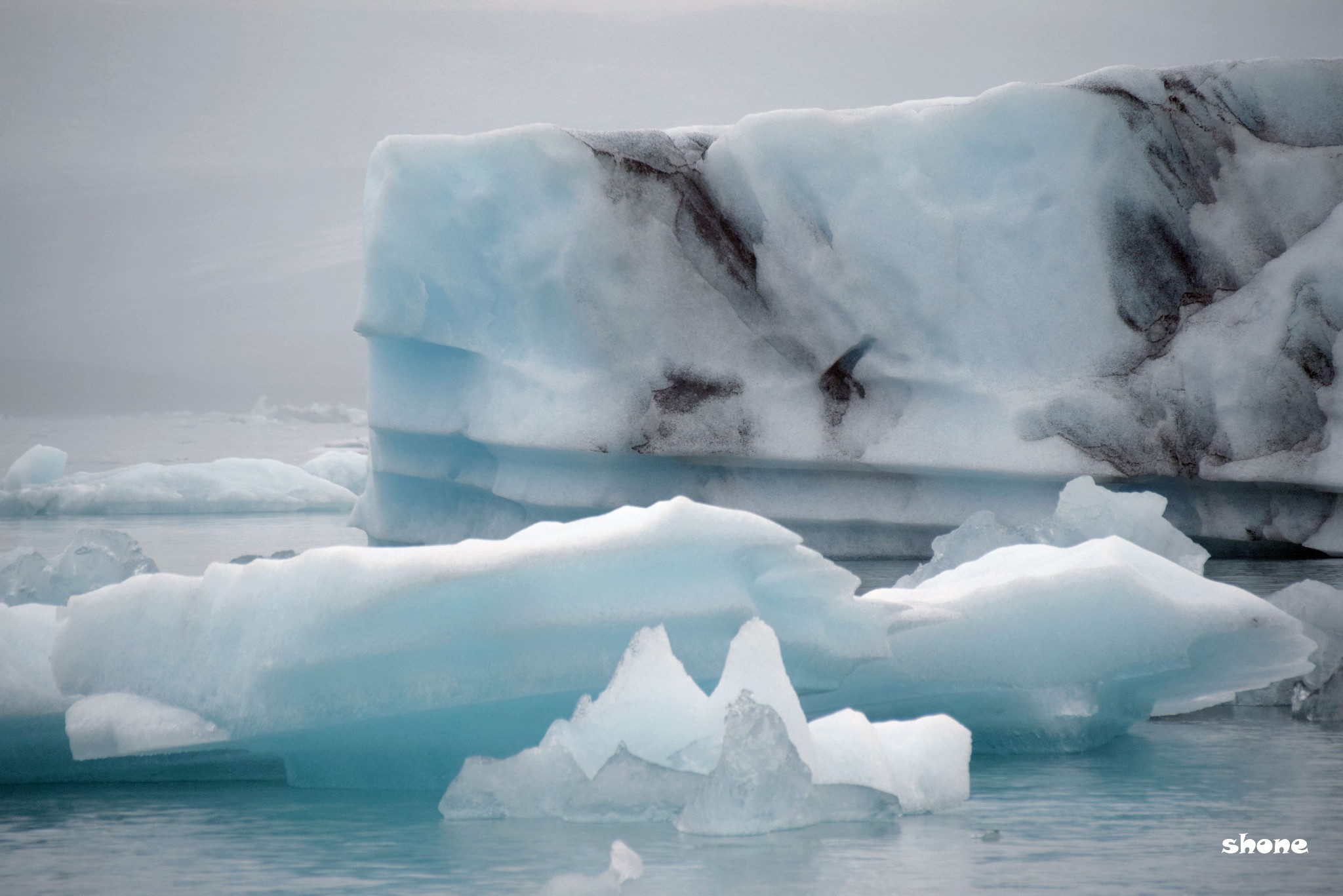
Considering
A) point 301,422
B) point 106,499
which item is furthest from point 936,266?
point 301,422

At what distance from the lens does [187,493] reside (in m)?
10.8

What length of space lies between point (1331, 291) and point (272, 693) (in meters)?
4.59

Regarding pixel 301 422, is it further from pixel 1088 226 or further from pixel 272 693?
pixel 272 693

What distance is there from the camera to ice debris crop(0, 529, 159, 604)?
4.25m

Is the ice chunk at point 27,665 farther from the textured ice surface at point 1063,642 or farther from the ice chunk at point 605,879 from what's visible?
the textured ice surface at point 1063,642

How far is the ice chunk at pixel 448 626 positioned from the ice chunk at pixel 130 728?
1.1 inches

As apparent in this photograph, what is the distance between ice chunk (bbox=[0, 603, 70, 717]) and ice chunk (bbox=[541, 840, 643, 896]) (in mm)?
1202

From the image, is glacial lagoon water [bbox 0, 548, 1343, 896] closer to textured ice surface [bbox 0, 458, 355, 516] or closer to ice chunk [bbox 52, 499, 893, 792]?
ice chunk [bbox 52, 499, 893, 792]

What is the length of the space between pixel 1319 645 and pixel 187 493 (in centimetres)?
921

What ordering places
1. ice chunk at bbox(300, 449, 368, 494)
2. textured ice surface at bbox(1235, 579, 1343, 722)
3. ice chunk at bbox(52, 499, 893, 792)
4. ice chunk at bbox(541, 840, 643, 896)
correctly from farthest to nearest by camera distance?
ice chunk at bbox(300, 449, 368, 494) < textured ice surface at bbox(1235, 579, 1343, 722) < ice chunk at bbox(52, 499, 893, 792) < ice chunk at bbox(541, 840, 643, 896)

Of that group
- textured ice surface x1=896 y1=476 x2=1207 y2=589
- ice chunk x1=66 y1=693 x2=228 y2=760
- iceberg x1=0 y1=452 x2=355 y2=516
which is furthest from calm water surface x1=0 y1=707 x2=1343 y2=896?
iceberg x1=0 y1=452 x2=355 y2=516

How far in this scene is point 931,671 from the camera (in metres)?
2.82

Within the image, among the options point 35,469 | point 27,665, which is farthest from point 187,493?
point 27,665

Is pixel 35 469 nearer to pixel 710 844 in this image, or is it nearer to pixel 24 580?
pixel 24 580
